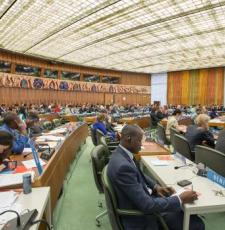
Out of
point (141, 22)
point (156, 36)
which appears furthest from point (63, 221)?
point (156, 36)

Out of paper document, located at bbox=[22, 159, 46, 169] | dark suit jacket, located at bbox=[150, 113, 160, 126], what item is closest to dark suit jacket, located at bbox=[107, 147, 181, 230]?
paper document, located at bbox=[22, 159, 46, 169]

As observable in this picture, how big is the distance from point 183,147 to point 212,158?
1363 millimetres

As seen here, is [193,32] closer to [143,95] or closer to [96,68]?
[96,68]

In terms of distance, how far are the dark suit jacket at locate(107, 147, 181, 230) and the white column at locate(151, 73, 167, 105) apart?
2430 centimetres

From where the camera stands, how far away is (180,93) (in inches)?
955

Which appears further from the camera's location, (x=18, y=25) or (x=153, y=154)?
(x=18, y=25)

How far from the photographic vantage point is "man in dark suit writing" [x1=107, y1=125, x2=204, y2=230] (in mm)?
1871

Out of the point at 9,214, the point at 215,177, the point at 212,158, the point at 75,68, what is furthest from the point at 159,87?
the point at 9,214

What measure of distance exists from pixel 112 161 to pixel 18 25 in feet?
28.5

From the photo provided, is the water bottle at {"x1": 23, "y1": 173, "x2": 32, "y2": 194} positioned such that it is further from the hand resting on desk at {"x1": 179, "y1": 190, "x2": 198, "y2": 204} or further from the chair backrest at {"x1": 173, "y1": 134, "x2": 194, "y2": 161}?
the chair backrest at {"x1": 173, "y1": 134, "x2": 194, "y2": 161}

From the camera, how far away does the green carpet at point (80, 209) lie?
3.22 meters

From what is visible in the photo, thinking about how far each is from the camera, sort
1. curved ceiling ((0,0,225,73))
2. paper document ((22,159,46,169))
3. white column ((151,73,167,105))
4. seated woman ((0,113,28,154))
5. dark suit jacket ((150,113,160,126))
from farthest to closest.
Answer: white column ((151,73,167,105)), dark suit jacket ((150,113,160,126)), curved ceiling ((0,0,225,73)), seated woman ((0,113,28,154)), paper document ((22,159,46,169))

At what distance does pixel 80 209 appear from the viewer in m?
3.72

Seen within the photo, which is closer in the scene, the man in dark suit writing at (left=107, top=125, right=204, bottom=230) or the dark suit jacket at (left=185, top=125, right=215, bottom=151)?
the man in dark suit writing at (left=107, top=125, right=204, bottom=230)
